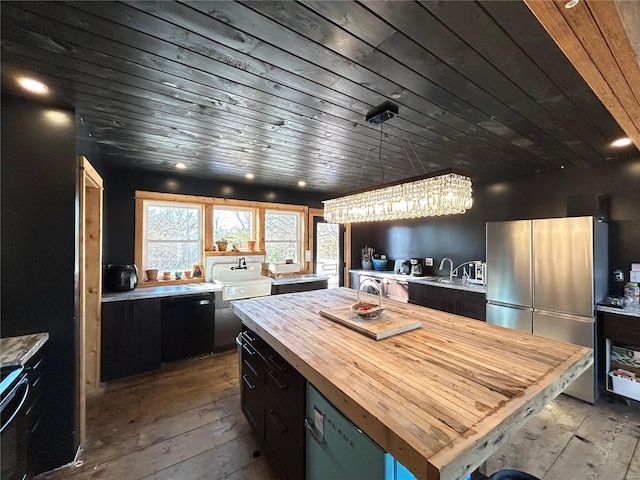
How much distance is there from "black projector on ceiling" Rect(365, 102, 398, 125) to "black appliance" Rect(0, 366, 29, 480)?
8.14 feet

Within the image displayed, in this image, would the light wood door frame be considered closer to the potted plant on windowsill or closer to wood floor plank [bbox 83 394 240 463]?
wood floor plank [bbox 83 394 240 463]

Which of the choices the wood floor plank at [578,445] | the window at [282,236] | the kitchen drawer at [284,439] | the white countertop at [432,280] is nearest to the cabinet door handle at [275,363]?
the kitchen drawer at [284,439]

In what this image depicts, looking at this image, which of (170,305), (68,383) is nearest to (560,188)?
(170,305)

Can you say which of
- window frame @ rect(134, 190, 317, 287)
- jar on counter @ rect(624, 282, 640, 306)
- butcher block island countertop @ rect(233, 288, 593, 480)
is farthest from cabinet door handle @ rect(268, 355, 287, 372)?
jar on counter @ rect(624, 282, 640, 306)

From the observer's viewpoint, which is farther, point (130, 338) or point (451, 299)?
point (451, 299)

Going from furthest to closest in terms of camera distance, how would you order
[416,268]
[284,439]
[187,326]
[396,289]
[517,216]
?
[416,268] < [396,289] < [517,216] < [187,326] < [284,439]

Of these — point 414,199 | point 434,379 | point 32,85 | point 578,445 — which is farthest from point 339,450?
point 32,85

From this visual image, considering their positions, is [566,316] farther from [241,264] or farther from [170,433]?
[241,264]

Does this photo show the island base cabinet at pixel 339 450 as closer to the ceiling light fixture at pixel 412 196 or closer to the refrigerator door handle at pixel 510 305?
the ceiling light fixture at pixel 412 196

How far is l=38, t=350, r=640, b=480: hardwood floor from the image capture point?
1758 mm

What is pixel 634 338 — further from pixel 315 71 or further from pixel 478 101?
pixel 315 71

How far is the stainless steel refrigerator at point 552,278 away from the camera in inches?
101

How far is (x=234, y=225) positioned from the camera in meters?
4.37

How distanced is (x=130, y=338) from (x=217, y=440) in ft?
5.60
